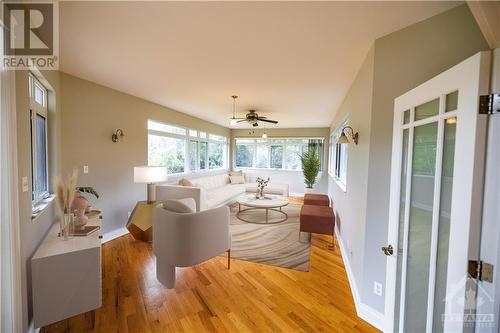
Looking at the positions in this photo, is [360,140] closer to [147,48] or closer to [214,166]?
[147,48]

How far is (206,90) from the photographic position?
11.7ft

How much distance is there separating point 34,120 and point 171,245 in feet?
6.12

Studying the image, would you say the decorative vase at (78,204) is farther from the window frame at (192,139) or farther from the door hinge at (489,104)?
the door hinge at (489,104)

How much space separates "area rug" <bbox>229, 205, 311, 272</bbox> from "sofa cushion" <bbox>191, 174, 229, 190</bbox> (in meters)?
1.35

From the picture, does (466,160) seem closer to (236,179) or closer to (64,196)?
(64,196)

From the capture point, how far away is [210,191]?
18.8ft

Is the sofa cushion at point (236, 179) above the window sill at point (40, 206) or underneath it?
underneath

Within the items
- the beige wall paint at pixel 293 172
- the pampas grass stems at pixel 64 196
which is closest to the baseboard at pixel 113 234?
the pampas grass stems at pixel 64 196

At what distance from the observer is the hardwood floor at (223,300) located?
1.83 meters

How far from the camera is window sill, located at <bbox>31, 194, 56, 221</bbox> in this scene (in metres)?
1.82

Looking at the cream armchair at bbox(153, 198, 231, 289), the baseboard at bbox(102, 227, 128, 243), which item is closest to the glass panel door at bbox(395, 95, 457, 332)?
the cream armchair at bbox(153, 198, 231, 289)

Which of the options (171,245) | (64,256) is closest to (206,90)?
(171,245)

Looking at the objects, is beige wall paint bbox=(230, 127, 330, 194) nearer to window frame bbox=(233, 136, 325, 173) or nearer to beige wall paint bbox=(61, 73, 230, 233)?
window frame bbox=(233, 136, 325, 173)

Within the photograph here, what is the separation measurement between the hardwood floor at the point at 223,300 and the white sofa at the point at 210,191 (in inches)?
49.9
